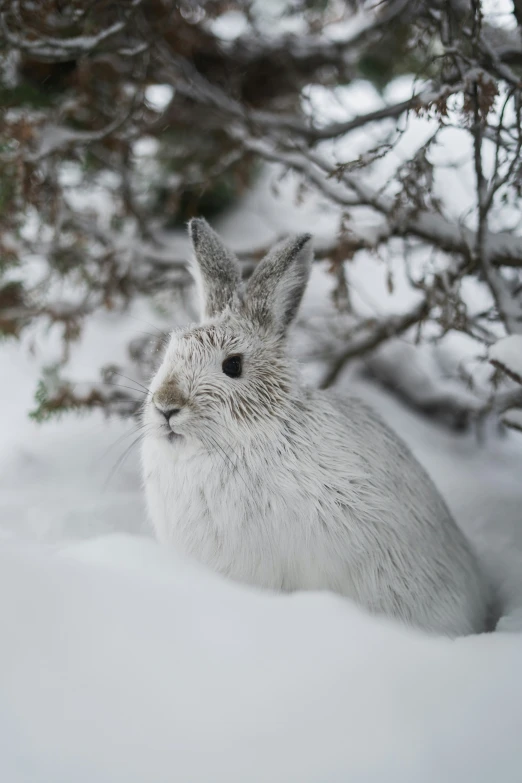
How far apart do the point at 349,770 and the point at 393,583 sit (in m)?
0.79

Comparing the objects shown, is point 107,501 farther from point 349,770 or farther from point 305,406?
point 349,770

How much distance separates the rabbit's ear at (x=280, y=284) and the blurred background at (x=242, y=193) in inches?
12.4

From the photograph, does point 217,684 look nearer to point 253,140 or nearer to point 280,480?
point 280,480

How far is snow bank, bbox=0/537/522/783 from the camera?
134cm

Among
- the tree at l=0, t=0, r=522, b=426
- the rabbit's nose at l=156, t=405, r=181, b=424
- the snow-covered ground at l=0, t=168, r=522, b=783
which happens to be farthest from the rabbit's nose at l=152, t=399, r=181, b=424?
the tree at l=0, t=0, r=522, b=426

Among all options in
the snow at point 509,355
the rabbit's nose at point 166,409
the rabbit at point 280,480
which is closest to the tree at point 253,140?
the snow at point 509,355

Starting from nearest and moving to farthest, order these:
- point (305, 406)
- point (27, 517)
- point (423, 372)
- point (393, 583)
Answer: point (393, 583), point (305, 406), point (27, 517), point (423, 372)

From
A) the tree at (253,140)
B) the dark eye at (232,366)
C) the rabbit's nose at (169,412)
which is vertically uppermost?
the tree at (253,140)

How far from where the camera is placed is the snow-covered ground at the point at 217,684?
4.41ft

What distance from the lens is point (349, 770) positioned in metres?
1.36

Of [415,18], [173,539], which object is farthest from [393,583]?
[415,18]

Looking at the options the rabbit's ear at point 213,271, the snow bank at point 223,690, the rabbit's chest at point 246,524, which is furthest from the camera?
the rabbit's ear at point 213,271

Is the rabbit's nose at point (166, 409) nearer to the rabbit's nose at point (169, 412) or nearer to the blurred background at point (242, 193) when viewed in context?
the rabbit's nose at point (169, 412)

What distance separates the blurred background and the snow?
1cm
